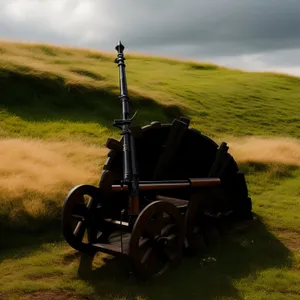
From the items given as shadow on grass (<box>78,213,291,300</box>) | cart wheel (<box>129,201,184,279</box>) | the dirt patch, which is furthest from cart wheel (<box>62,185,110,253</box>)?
the dirt patch

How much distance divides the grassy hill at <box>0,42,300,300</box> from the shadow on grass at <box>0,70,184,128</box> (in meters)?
0.05

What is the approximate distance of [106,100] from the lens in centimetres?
2159

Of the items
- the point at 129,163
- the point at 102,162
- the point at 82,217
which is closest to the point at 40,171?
the point at 102,162

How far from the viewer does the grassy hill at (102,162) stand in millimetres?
7414

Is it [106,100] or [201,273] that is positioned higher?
[106,100]

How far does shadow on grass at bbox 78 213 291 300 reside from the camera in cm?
706

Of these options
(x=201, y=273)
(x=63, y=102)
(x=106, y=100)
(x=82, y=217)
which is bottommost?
(x=201, y=273)

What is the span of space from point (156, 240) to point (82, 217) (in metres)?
1.56

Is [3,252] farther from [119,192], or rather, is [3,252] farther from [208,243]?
[208,243]

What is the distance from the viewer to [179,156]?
33.0ft

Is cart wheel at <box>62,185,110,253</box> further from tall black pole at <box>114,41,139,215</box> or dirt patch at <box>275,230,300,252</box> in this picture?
dirt patch at <box>275,230,300,252</box>

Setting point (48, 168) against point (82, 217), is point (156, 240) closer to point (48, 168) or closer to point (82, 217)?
point (82, 217)

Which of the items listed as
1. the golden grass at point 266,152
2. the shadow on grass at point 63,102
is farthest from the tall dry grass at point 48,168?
the shadow on grass at point 63,102

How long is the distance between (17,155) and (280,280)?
832 cm
